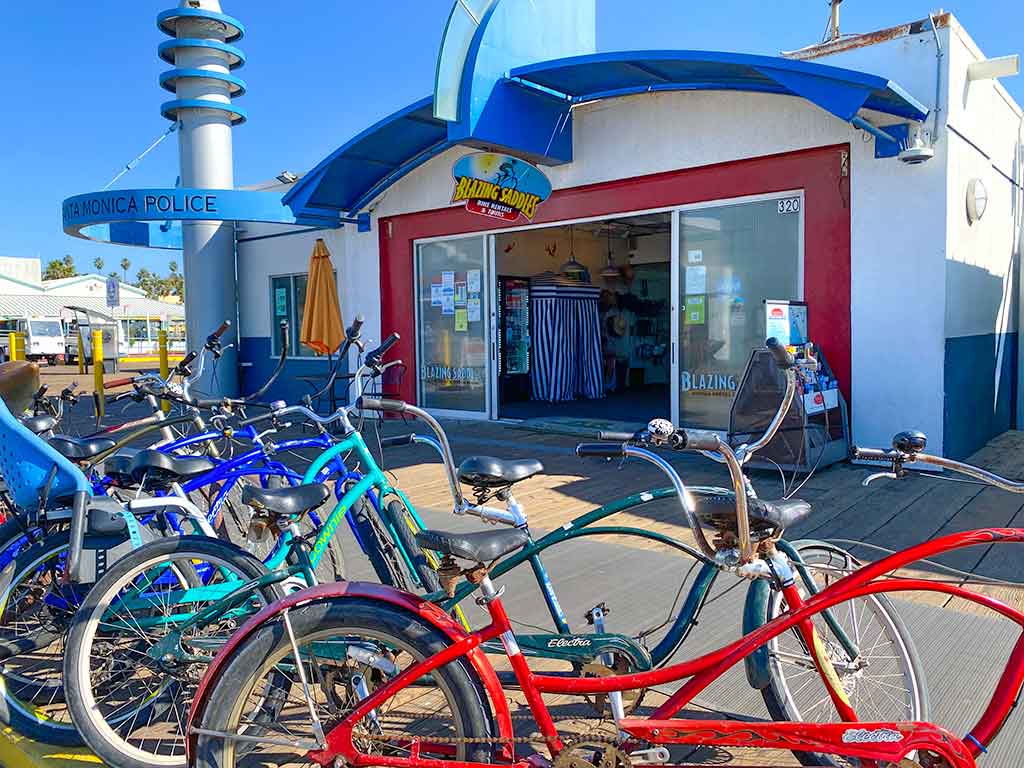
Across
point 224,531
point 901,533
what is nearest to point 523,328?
point 901,533

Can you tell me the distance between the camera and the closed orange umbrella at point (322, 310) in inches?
433

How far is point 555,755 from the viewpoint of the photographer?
2.03m

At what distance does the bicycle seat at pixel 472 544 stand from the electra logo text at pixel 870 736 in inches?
36.4

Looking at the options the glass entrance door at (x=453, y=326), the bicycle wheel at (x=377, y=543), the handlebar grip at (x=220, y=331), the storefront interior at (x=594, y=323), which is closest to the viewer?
the bicycle wheel at (x=377, y=543)

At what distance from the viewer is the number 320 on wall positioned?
7.33m

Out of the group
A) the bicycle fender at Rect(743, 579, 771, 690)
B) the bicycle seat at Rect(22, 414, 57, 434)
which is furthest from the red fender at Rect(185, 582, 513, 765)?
the bicycle seat at Rect(22, 414, 57, 434)

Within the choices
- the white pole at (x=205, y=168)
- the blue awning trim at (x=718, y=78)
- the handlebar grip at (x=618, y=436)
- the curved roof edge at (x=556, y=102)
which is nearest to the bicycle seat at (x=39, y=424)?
the handlebar grip at (x=618, y=436)

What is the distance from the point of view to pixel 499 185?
8172 millimetres

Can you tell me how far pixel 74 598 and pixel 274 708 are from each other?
3.58 ft

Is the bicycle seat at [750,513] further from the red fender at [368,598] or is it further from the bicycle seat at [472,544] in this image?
the red fender at [368,598]

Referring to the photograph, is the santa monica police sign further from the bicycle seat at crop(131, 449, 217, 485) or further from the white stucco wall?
the bicycle seat at crop(131, 449, 217, 485)

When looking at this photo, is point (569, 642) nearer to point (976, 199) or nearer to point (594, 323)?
point (976, 199)

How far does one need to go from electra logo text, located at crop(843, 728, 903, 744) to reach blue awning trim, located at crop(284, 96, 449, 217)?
748cm

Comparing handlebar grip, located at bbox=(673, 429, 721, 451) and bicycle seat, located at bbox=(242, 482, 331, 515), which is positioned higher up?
handlebar grip, located at bbox=(673, 429, 721, 451)
